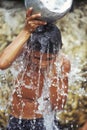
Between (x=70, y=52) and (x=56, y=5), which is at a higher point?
(x=56, y=5)

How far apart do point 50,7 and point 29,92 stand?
0.64 meters

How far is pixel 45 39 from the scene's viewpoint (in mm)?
3488

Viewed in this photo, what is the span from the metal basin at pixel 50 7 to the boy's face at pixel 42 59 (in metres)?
0.24

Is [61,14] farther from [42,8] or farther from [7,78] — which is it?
[7,78]

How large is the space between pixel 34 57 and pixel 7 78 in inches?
68.2

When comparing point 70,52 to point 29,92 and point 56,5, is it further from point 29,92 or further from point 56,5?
point 56,5

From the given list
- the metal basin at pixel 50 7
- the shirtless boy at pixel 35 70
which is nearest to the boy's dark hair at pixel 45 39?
the shirtless boy at pixel 35 70

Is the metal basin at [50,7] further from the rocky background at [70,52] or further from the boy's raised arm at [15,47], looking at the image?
the rocky background at [70,52]

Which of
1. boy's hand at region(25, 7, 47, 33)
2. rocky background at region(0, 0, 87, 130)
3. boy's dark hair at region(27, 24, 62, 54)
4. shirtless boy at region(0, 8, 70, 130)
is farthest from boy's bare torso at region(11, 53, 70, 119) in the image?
rocky background at region(0, 0, 87, 130)

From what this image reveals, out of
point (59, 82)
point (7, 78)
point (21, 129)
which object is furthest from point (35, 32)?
point (7, 78)

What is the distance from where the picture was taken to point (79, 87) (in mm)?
5293

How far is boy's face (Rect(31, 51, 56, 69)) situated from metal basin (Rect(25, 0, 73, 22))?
0.79 feet

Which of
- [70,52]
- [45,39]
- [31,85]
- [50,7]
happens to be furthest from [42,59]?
[70,52]

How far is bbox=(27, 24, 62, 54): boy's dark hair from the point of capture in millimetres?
3475
